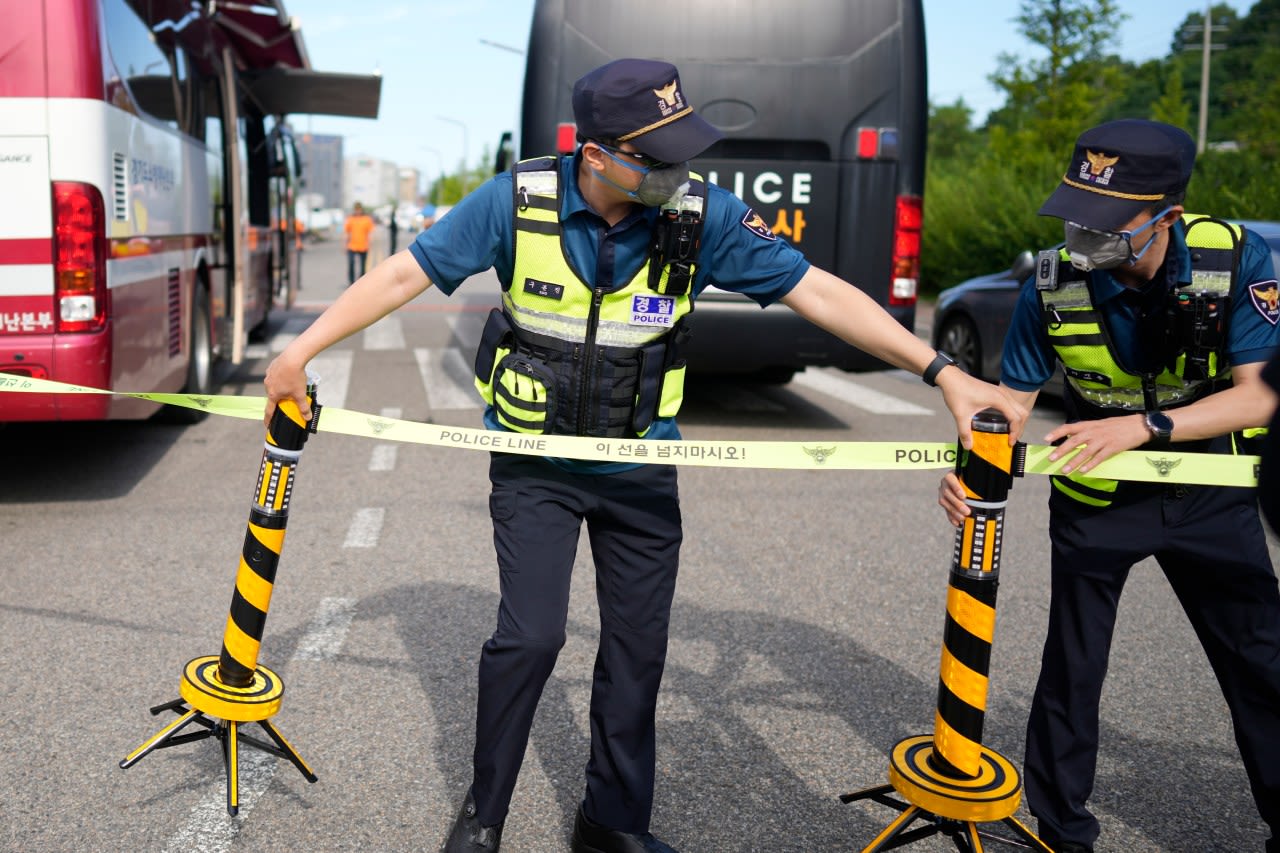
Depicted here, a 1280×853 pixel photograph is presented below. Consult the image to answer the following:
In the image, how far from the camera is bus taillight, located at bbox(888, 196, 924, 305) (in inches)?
349

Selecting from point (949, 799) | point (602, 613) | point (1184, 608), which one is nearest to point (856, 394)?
point (1184, 608)

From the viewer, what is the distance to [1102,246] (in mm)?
2934

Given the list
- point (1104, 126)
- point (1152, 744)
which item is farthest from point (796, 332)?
point (1104, 126)

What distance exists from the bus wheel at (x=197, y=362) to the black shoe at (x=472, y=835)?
245 inches

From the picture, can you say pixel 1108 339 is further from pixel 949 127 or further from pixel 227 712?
pixel 949 127

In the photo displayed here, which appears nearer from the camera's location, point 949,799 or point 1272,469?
point 1272,469

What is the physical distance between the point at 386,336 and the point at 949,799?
13745 millimetres

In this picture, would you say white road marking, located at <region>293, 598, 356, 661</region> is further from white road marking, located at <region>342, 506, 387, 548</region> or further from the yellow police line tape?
the yellow police line tape

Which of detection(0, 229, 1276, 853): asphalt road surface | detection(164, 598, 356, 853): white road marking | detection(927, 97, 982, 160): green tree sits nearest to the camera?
detection(164, 598, 356, 853): white road marking

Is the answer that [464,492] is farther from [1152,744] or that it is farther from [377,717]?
[1152,744]

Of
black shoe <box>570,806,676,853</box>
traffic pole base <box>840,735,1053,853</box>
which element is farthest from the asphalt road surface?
traffic pole base <box>840,735,1053,853</box>

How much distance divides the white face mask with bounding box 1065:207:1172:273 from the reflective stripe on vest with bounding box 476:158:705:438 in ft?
2.79

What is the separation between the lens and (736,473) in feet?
25.8

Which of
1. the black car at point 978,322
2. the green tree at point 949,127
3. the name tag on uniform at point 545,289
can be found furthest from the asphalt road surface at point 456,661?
the green tree at point 949,127
